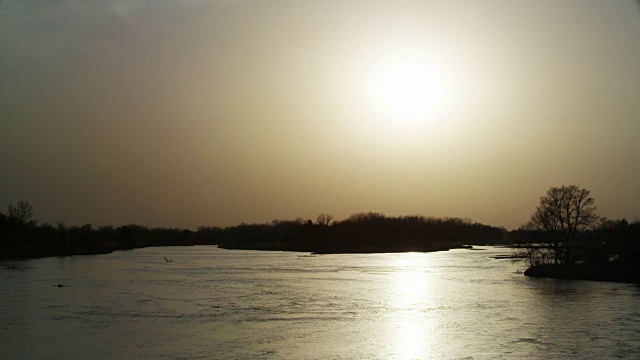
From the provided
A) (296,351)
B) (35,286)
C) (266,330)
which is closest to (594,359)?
(296,351)

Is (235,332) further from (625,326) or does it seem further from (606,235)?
(606,235)

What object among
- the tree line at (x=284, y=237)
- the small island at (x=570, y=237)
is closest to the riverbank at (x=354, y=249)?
the tree line at (x=284, y=237)

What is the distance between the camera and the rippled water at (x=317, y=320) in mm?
16781

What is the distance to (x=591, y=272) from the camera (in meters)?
40.4

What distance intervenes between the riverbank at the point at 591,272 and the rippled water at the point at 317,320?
7.52 feet

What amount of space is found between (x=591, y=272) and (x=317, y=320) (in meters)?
25.0

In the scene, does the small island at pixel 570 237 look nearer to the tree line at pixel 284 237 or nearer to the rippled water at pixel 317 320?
the rippled water at pixel 317 320

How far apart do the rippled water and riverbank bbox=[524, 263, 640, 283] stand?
2.29 m

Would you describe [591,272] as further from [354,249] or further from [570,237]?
[354,249]

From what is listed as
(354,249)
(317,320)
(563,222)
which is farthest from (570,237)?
(354,249)

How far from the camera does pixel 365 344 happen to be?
17.8 m

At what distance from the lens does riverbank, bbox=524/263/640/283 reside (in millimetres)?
37875

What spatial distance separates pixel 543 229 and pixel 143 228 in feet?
494

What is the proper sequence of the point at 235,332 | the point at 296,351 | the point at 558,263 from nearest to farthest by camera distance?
the point at 296,351, the point at 235,332, the point at 558,263
